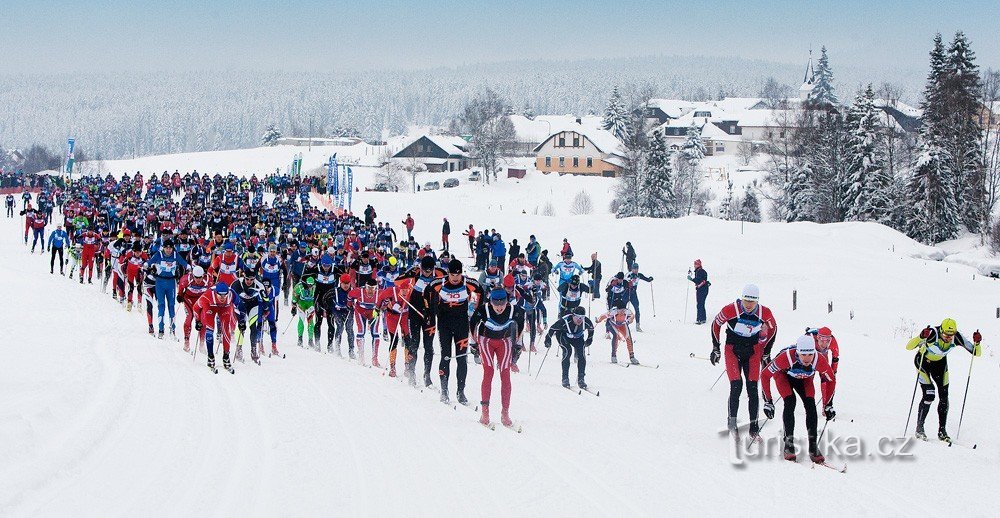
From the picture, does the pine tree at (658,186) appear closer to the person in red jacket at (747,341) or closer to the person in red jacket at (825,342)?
the person in red jacket at (825,342)

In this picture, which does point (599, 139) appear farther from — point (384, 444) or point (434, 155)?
point (384, 444)

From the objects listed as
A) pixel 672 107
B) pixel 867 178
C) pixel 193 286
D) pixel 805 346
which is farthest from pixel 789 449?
pixel 672 107

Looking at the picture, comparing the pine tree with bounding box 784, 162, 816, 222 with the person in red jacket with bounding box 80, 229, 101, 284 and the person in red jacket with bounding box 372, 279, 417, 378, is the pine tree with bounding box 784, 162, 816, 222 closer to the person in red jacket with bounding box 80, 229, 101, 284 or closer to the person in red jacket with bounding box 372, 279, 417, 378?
the person in red jacket with bounding box 80, 229, 101, 284

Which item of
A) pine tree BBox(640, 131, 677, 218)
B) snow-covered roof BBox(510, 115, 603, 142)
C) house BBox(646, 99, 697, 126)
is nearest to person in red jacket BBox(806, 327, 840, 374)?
pine tree BBox(640, 131, 677, 218)

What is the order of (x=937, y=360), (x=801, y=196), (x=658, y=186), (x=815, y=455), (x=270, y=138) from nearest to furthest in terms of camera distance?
(x=815, y=455) → (x=937, y=360) → (x=801, y=196) → (x=658, y=186) → (x=270, y=138)

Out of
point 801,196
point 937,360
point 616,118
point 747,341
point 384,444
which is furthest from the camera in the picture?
point 616,118

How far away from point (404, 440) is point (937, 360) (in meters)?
6.66

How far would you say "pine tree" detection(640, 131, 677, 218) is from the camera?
73062 mm

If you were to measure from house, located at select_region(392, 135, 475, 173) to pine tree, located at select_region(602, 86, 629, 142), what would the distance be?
21211 mm

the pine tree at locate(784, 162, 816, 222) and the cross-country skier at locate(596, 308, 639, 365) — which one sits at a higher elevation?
the pine tree at locate(784, 162, 816, 222)

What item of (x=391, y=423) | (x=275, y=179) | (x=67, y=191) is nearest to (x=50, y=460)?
(x=391, y=423)

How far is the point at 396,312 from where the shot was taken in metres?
15.1

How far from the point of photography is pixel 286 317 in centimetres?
2192

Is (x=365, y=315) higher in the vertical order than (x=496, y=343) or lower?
lower
